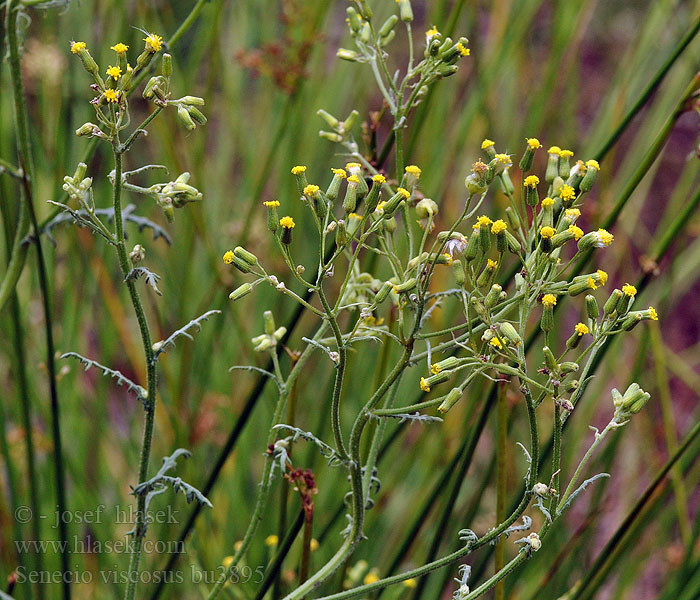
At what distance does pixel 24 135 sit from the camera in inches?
40.4

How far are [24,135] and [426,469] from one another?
1353 millimetres

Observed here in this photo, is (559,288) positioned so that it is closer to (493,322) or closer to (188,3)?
(493,322)

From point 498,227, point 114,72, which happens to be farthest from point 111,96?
point 498,227

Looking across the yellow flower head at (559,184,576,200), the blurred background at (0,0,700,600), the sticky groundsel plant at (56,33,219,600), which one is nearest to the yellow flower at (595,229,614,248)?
the yellow flower head at (559,184,576,200)

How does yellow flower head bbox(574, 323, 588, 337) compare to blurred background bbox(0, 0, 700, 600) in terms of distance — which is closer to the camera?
yellow flower head bbox(574, 323, 588, 337)

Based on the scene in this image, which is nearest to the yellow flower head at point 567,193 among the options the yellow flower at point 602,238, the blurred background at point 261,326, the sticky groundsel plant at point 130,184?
the yellow flower at point 602,238

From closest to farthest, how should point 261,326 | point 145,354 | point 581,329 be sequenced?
1. point 581,329
2. point 145,354
3. point 261,326

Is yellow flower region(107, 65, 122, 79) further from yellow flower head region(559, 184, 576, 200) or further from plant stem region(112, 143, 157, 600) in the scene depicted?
yellow flower head region(559, 184, 576, 200)

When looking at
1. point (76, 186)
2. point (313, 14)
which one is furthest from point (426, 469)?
point (76, 186)

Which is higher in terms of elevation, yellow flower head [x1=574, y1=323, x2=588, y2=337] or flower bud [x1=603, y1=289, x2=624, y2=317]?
flower bud [x1=603, y1=289, x2=624, y2=317]

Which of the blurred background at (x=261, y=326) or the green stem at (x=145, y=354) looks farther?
the blurred background at (x=261, y=326)

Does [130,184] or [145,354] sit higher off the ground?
[130,184]

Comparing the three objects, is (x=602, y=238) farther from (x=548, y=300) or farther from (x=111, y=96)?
(x=111, y=96)

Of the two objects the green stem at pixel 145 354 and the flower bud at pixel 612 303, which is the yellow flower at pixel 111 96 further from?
the flower bud at pixel 612 303
